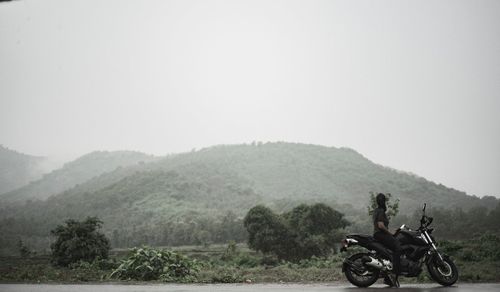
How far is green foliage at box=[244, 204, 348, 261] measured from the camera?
5703 centimetres

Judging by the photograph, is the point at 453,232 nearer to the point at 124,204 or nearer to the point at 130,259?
the point at 130,259

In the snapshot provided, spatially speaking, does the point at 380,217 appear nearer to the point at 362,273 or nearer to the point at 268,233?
the point at 362,273

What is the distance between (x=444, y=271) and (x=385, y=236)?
1.54 m

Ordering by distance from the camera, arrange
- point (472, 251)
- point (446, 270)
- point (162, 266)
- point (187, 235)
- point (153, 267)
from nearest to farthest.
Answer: point (446, 270) → point (153, 267) → point (162, 266) → point (472, 251) → point (187, 235)

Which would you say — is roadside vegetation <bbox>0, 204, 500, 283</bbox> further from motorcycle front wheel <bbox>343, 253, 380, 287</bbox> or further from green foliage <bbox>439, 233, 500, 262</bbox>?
motorcycle front wheel <bbox>343, 253, 380, 287</bbox>

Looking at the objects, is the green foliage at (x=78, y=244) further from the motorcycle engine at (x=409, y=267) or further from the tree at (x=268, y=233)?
the tree at (x=268, y=233)

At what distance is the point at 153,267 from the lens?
14109 millimetres

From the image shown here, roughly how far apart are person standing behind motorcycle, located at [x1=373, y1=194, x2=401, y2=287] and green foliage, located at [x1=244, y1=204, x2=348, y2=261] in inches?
1750

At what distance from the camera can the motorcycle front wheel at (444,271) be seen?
1077cm

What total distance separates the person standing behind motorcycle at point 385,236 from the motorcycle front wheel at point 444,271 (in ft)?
2.68

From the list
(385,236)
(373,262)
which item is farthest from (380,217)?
(373,262)

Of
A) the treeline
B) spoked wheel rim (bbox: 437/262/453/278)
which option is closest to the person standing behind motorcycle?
spoked wheel rim (bbox: 437/262/453/278)

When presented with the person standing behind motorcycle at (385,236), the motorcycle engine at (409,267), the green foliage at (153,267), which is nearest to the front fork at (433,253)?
the motorcycle engine at (409,267)

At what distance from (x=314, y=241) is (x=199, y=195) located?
471ft
